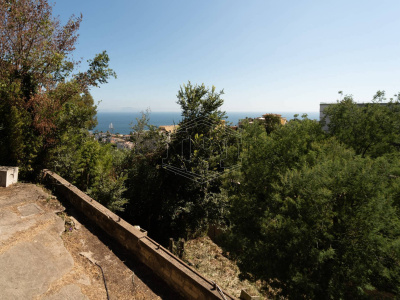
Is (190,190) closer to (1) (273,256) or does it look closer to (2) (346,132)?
(1) (273,256)

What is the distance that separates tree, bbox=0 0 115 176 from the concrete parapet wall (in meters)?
2.70

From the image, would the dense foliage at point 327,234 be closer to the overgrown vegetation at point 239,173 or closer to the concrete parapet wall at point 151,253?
the overgrown vegetation at point 239,173

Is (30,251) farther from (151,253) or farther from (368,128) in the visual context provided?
(368,128)

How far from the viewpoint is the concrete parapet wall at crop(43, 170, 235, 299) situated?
13.0 ft

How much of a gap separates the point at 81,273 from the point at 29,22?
10.3 meters

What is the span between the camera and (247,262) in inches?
324

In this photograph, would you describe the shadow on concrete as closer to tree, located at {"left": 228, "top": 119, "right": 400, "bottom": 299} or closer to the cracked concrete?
the cracked concrete

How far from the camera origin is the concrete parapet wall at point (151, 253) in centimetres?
395

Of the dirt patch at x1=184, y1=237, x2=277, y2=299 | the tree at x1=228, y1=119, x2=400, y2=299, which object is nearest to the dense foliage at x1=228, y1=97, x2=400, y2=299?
the tree at x1=228, y1=119, x2=400, y2=299

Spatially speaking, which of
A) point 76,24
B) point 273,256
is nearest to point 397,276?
point 273,256

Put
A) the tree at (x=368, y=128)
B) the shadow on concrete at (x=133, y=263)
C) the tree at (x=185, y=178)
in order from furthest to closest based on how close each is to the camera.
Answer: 1. the tree at (x=368, y=128)
2. the tree at (x=185, y=178)
3. the shadow on concrete at (x=133, y=263)

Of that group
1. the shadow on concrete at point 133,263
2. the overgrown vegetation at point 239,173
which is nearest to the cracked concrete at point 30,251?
the shadow on concrete at point 133,263

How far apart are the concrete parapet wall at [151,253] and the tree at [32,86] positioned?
270 centimetres

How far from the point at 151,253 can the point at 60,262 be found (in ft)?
6.37
